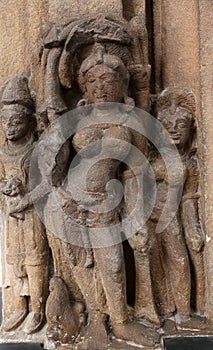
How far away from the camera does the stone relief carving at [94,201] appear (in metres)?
2.20

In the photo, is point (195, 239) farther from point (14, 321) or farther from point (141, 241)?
point (14, 321)

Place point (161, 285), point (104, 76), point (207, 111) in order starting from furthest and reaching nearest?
point (161, 285) < point (207, 111) < point (104, 76)

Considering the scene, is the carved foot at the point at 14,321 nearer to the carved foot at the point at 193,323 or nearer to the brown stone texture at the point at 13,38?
the carved foot at the point at 193,323

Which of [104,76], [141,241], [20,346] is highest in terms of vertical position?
[104,76]

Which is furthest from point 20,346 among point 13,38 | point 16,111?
point 13,38

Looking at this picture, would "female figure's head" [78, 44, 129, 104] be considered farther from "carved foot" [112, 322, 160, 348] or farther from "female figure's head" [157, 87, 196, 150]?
"carved foot" [112, 322, 160, 348]

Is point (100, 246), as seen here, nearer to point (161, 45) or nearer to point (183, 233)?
point (183, 233)

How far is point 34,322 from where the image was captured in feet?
7.65

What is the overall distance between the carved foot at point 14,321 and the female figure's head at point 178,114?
120cm

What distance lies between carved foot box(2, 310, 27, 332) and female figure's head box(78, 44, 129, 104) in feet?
3.85

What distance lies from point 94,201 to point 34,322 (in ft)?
2.34

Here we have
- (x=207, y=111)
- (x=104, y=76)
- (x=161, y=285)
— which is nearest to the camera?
(x=104, y=76)

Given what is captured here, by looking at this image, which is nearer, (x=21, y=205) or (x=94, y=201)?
(x=94, y=201)

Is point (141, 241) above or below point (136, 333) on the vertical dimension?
above
